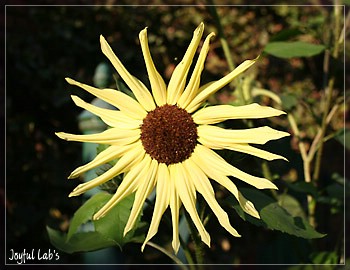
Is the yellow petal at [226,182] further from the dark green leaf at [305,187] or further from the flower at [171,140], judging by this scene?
the dark green leaf at [305,187]

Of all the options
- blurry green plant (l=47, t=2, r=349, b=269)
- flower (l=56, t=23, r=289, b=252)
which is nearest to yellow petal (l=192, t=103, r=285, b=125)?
flower (l=56, t=23, r=289, b=252)

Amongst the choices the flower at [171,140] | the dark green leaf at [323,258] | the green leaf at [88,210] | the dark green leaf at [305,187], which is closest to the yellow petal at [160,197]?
the flower at [171,140]

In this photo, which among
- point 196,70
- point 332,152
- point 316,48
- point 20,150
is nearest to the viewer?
point 196,70

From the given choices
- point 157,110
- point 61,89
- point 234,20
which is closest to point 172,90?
point 157,110

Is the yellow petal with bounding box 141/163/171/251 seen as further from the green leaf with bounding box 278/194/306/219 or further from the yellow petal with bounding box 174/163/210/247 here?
the green leaf with bounding box 278/194/306/219

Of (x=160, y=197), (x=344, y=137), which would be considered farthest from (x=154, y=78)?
(x=344, y=137)

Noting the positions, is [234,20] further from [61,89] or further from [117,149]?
[117,149]
